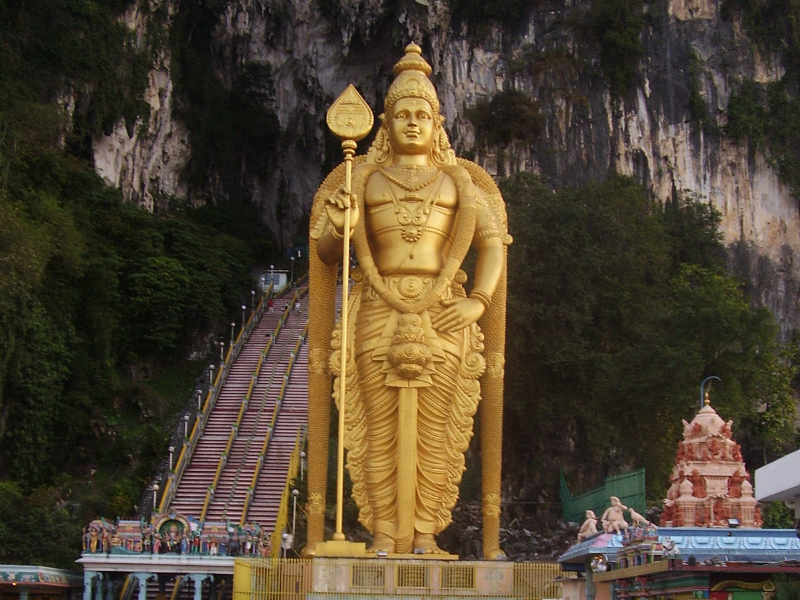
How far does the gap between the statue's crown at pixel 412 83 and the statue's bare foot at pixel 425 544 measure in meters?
3.97

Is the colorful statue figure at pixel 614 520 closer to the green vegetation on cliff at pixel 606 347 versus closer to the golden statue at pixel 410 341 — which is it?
the golden statue at pixel 410 341

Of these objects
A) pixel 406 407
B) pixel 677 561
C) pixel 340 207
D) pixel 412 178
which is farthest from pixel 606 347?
pixel 677 561

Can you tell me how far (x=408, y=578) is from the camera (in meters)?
11.7

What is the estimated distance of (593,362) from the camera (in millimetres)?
20859

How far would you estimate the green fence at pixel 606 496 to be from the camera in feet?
58.7

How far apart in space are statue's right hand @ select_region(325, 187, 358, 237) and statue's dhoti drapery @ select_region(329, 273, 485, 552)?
2.42ft

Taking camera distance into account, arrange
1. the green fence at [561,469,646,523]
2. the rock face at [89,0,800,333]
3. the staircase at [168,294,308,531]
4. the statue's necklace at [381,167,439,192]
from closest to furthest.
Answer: the statue's necklace at [381,167,439,192] < the green fence at [561,469,646,523] < the staircase at [168,294,308,531] < the rock face at [89,0,800,333]

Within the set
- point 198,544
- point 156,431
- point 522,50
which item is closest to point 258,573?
point 198,544

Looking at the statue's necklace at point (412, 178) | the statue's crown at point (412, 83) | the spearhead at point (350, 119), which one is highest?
the statue's crown at point (412, 83)

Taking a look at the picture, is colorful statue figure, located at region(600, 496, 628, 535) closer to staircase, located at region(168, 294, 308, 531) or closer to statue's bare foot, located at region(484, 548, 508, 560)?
statue's bare foot, located at region(484, 548, 508, 560)

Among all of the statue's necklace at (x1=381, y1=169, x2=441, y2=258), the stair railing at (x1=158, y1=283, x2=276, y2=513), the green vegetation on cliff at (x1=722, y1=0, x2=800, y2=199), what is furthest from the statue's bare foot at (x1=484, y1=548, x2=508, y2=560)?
the green vegetation on cliff at (x1=722, y1=0, x2=800, y2=199)

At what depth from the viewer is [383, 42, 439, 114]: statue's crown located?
13266 millimetres

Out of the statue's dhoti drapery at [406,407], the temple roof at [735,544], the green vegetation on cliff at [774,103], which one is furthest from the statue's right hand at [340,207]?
the green vegetation on cliff at [774,103]

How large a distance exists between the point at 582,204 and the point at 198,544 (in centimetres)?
983
